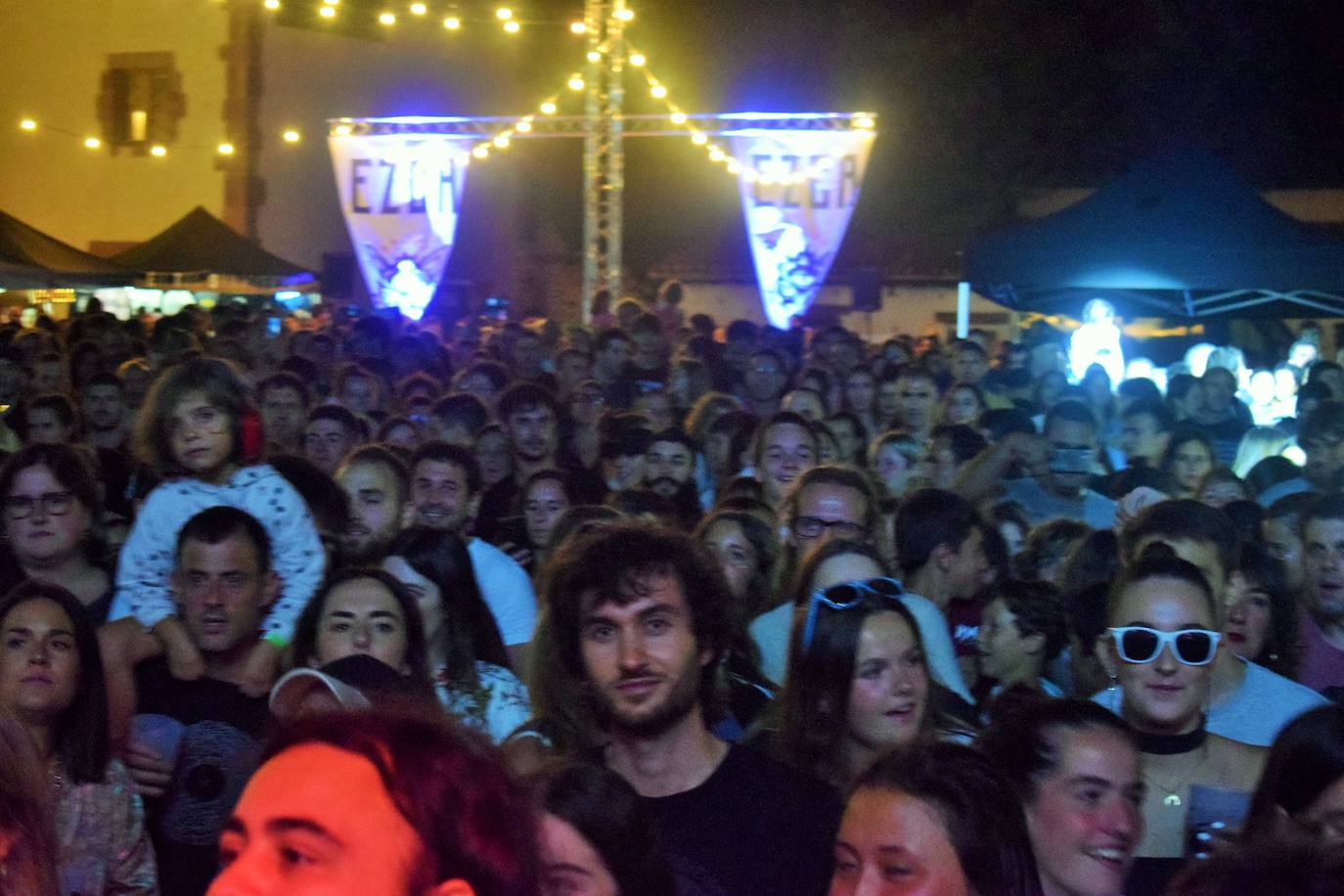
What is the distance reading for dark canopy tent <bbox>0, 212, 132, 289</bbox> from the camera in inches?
579

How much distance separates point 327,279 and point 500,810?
29.2 metres

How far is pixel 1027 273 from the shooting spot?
12.5 m

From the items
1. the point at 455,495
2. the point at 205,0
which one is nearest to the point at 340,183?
the point at 455,495

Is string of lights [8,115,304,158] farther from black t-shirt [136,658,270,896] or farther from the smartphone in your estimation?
black t-shirt [136,658,270,896]

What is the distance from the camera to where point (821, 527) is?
590cm

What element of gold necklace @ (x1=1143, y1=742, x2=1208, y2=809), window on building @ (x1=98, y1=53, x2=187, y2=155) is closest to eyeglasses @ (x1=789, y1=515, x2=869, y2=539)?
gold necklace @ (x1=1143, y1=742, x2=1208, y2=809)

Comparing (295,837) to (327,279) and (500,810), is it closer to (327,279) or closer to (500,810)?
(500,810)

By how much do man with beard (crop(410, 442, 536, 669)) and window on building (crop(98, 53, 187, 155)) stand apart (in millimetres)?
23129

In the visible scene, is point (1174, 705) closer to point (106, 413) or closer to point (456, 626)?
point (456, 626)

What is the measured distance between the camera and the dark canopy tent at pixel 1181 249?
11.5 meters

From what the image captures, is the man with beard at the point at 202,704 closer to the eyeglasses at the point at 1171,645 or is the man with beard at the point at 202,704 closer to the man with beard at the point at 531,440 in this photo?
the eyeglasses at the point at 1171,645

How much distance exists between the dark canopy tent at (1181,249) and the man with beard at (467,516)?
660 cm

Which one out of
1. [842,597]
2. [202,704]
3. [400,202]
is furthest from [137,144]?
[842,597]

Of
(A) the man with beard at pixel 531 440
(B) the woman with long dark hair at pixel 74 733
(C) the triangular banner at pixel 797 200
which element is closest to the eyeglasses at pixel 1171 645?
(B) the woman with long dark hair at pixel 74 733
